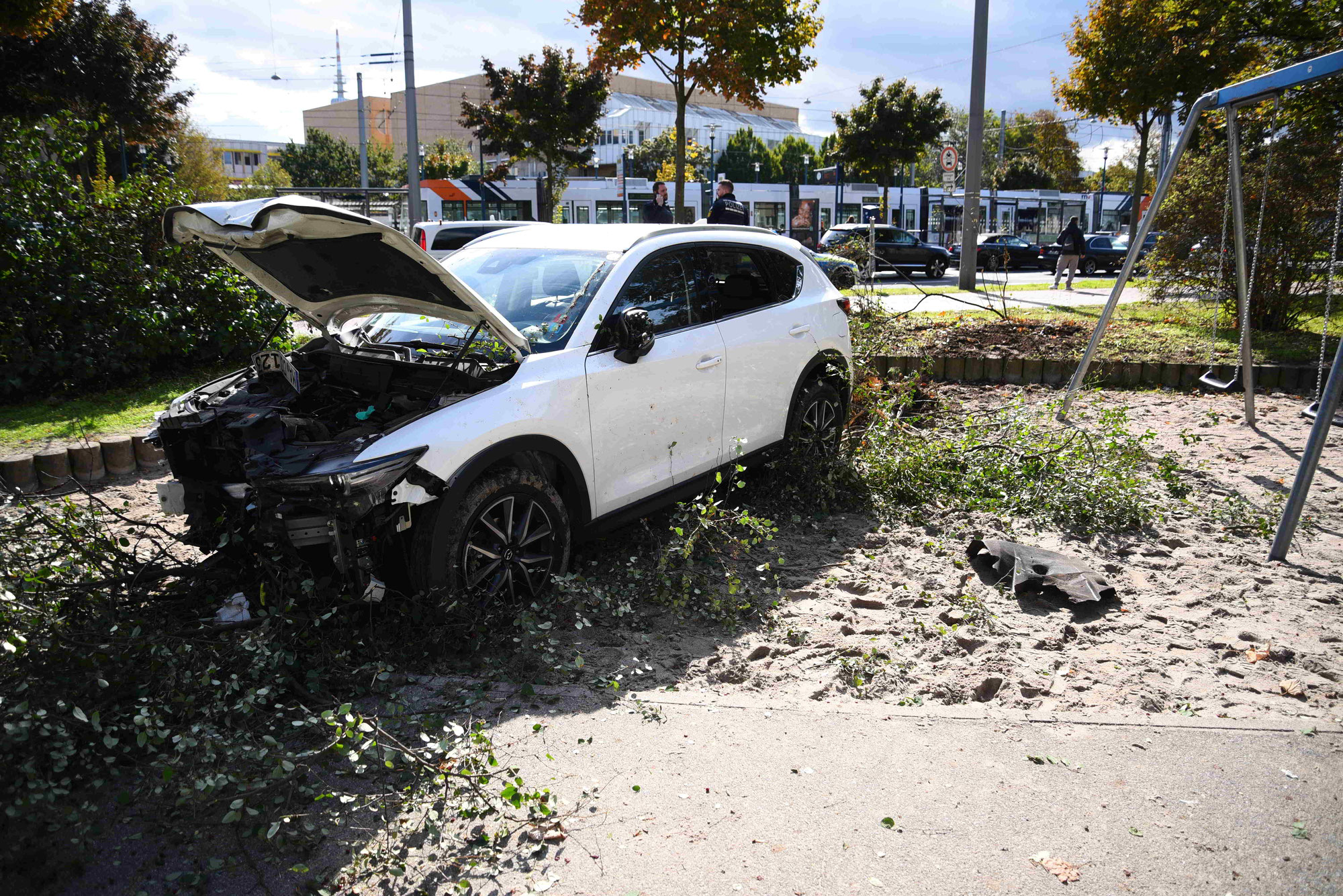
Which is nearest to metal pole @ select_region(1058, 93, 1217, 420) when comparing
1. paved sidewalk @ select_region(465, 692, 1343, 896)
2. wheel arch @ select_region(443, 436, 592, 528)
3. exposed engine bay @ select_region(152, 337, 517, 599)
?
paved sidewalk @ select_region(465, 692, 1343, 896)

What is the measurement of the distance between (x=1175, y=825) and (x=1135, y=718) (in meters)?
0.67

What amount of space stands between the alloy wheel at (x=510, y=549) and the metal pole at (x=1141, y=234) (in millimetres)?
4979

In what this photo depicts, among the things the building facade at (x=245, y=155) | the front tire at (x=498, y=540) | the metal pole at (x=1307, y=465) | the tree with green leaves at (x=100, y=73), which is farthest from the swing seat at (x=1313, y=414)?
the building facade at (x=245, y=155)

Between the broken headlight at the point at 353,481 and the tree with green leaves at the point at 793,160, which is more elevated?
the tree with green leaves at the point at 793,160

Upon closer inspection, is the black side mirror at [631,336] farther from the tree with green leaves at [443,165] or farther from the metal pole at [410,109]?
the tree with green leaves at [443,165]

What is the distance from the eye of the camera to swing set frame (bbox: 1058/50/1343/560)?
4852 millimetres

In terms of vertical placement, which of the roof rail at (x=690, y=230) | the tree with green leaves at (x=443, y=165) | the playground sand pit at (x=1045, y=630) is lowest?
the playground sand pit at (x=1045, y=630)

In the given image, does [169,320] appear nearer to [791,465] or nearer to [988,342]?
[791,465]

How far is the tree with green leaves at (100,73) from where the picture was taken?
19.6 metres

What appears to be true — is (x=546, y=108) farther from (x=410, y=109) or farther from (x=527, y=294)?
(x=527, y=294)

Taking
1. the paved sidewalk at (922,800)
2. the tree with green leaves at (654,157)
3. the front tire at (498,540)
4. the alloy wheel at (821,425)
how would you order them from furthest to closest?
1. the tree with green leaves at (654,157)
2. the alloy wheel at (821,425)
3. the front tire at (498,540)
4. the paved sidewalk at (922,800)

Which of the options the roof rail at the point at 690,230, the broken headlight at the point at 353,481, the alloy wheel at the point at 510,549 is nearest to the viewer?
the broken headlight at the point at 353,481

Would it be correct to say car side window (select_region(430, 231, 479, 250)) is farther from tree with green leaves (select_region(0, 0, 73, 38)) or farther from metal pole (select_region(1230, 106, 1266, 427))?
metal pole (select_region(1230, 106, 1266, 427))

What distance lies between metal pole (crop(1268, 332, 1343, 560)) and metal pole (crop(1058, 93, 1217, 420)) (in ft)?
6.93
